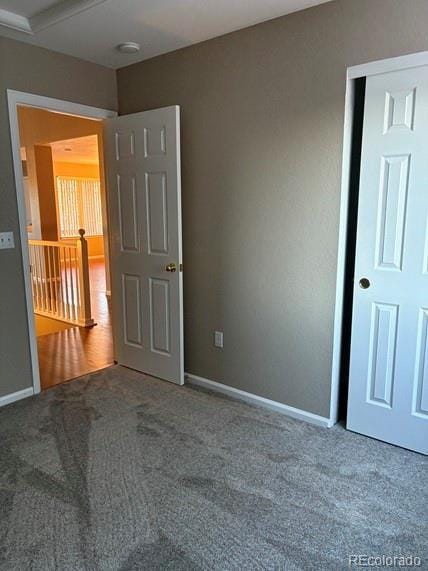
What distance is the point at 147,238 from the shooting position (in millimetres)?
3412

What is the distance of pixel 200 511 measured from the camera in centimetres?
200

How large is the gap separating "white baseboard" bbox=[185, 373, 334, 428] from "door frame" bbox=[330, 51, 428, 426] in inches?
3.7

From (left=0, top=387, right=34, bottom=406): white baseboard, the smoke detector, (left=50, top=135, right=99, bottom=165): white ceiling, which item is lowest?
(left=0, top=387, right=34, bottom=406): white baseboard

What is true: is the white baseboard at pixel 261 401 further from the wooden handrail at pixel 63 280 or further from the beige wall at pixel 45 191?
the beige wall at pixel 45 191

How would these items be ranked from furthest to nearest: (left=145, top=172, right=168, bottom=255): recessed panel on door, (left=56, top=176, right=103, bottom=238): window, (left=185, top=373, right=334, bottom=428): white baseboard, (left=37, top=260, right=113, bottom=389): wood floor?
(left=56, top=176, right=103, bottom=238): window
(left=37, top=260, right=113, bottom=389): wood floor
(left=145, top=172, right=168, bottom=255): recessed panel on door
(left=185, top=373, right=334, bottom=428): white baseboard

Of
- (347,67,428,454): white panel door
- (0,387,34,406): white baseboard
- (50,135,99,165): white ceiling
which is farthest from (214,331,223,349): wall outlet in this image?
(50,135,99,165): white ceiling

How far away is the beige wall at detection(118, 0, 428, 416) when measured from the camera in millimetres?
2443

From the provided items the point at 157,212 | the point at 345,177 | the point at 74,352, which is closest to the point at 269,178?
the point at 345,177

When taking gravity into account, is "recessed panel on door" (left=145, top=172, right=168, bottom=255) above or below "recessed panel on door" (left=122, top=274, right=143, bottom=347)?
above

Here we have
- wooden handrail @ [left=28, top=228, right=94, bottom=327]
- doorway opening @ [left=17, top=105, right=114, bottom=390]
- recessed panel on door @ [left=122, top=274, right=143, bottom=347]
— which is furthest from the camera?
wooden handrail @ [left=28, top=228, right=94, bottom=327]

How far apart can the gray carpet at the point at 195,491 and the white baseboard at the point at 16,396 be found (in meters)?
0.08

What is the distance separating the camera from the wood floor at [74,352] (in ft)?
12.2

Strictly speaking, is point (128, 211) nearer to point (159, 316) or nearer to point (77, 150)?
point (159, 316)

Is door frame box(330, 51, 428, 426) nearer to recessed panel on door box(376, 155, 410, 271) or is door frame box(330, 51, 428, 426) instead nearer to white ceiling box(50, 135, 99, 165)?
recessed panel on door box(376, 155, 410, 271)
